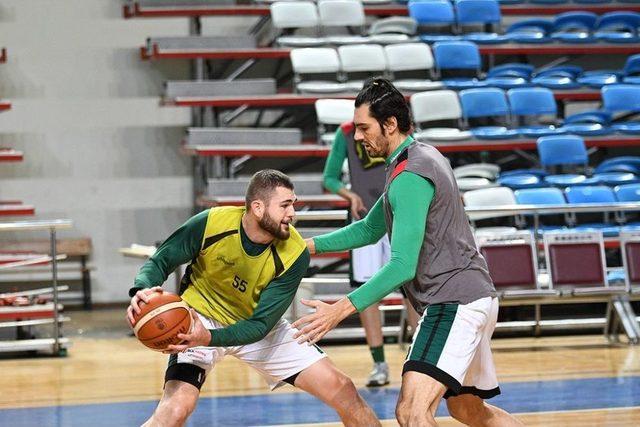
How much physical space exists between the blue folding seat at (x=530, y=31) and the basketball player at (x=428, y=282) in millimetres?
9514

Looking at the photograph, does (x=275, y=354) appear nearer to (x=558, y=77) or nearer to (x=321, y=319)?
(x=321, y=319)

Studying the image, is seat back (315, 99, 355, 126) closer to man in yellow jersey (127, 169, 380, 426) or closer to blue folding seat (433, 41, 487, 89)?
blue folding seat (433, 41, 487, 89)

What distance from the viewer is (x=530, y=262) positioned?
869cm

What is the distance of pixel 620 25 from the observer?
13.7 metres

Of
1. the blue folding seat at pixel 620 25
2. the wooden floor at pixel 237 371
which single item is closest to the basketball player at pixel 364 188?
the wooden floor at pixel 237 371

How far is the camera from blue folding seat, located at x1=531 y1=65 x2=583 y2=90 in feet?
41.8

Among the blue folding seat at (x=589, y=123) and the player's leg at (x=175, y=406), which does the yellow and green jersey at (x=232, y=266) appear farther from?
the blue folding seat at (x=589, y=123)

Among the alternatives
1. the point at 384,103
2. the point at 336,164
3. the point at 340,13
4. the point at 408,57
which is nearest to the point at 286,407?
the point at 336,164

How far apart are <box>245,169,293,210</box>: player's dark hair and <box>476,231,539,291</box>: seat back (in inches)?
174

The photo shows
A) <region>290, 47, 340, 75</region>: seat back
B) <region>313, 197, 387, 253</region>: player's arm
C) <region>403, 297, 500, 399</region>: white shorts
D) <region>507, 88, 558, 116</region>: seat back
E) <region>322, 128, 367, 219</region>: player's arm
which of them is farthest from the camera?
<region>507, 88, 558, 116</region>: seat back

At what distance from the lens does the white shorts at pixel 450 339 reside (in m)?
3.84

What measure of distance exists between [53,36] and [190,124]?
74.5 inches

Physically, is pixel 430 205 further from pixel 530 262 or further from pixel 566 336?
pixel 566 336

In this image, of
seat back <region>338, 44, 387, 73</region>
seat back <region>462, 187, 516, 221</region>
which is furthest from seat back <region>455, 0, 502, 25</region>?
seat back <region>462, 187, 516, 221</region>
